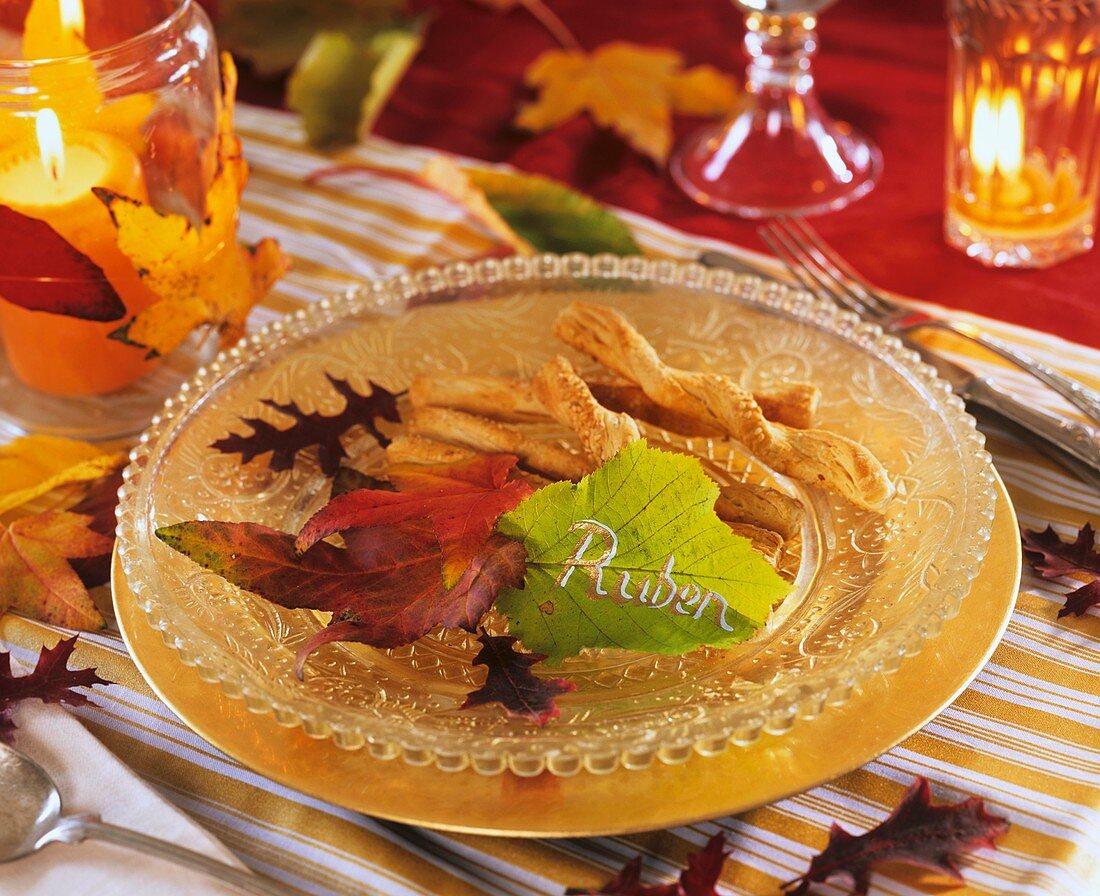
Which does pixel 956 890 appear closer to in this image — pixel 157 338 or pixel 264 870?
pixel 264 870

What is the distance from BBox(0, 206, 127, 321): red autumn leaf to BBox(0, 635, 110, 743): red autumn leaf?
0.17 m

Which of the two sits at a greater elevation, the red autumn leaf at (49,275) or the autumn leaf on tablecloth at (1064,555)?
the red autumn leaf at (49,275)

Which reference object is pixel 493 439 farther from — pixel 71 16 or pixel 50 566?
pixel 71 16

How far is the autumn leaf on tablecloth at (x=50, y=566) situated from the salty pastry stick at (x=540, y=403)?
6.4 inches

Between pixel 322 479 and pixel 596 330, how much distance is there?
142 mm

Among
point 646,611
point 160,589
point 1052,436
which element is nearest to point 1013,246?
point 1052,436

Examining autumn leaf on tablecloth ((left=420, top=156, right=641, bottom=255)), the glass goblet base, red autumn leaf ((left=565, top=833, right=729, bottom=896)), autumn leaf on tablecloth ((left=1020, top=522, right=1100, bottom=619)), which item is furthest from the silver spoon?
the glass goblet base

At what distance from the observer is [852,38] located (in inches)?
41.6

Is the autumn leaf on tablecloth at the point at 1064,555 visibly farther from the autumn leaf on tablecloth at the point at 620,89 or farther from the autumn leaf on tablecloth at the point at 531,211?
the autumn leaf on tablecloth at the point at 620,89

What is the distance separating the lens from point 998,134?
2.55 feet

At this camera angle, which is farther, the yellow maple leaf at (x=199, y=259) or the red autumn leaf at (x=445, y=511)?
the yellow maple leaf at (x=199, y=259)

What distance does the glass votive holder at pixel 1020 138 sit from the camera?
0.74 meters

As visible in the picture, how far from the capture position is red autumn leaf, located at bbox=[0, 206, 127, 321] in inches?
22.9

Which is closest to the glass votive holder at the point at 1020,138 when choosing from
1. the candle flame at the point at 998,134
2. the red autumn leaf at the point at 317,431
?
the candle flame at the point at 998,134
